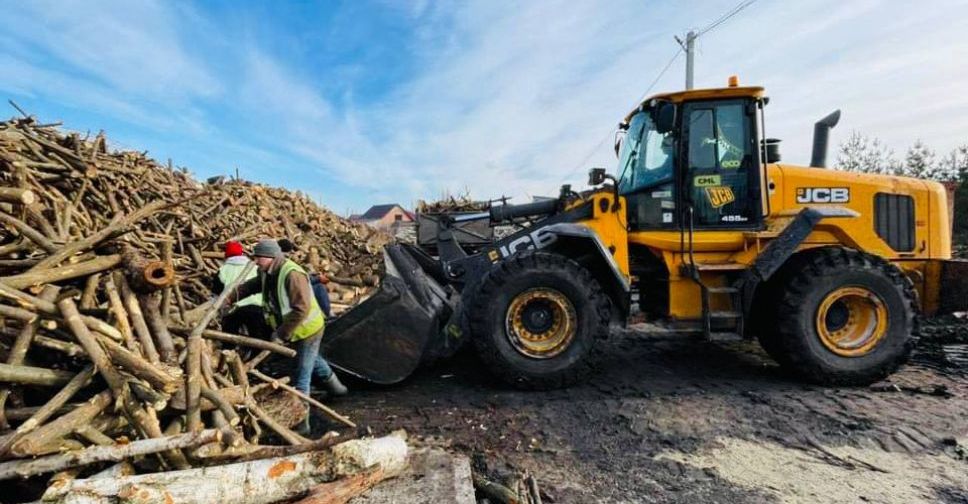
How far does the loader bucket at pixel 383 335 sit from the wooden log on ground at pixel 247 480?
5.46 feet

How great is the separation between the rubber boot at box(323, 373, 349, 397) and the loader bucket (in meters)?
0.14

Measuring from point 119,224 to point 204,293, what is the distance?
165 inches

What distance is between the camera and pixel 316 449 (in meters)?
2.79

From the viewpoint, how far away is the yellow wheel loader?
4691 mm

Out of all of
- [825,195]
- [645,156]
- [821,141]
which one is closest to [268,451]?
[645,156]

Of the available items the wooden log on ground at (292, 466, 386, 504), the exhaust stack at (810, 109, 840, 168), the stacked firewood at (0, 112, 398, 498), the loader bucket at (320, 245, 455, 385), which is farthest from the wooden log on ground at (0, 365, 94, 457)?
the exhaust stack at (810, 109, 840, 168)

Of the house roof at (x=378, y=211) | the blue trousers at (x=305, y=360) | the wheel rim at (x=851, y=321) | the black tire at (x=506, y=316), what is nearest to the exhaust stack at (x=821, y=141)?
the wheel rim at (x=851, y=321)

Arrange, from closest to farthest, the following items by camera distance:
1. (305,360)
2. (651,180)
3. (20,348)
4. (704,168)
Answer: (20,348) → (305,360) → (704,168) → (651,180)

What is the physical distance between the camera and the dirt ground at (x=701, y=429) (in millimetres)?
3207

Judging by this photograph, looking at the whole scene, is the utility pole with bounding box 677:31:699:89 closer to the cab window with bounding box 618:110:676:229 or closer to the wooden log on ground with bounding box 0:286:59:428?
the cab window with bounding box 618:110:676:229

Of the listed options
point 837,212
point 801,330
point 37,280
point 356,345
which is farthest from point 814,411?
point 37,280

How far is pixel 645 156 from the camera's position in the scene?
548cm

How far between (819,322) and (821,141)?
2.34 metres

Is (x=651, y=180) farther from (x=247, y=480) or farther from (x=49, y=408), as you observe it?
(x=49, y=408)
